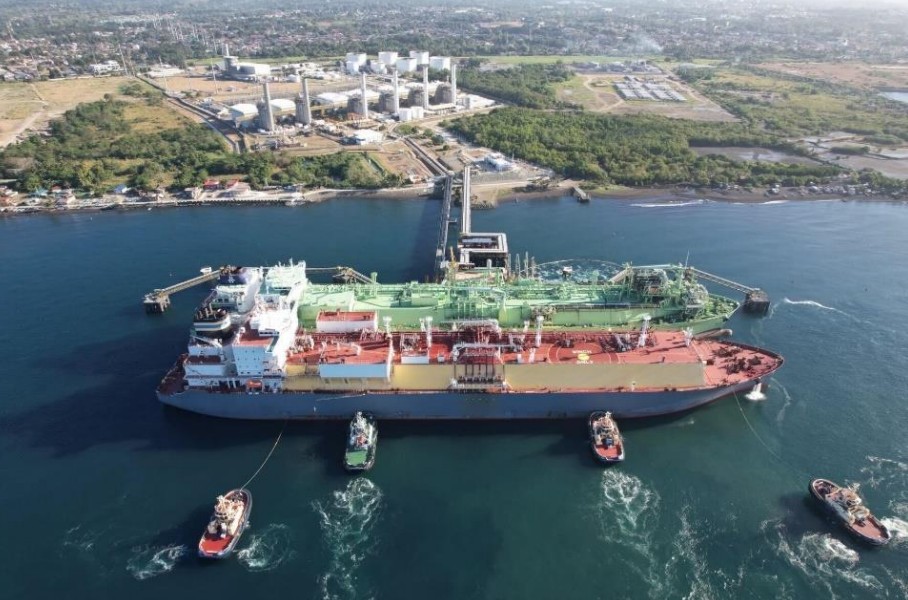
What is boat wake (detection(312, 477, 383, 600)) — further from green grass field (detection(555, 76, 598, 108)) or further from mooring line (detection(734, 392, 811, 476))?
green grass field (detection(555, 76, 598, 108))

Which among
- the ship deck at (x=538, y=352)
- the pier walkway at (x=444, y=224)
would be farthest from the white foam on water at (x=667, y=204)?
the ship deck at (x=538, y=352)

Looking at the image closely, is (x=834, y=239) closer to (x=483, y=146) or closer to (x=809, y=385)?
(x=809, y=385)

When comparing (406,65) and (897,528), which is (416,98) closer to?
(406,65)

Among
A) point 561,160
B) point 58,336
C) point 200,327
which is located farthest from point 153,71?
point 200,327

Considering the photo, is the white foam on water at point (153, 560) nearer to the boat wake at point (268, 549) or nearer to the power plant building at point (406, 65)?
the boat wake at point (268, 549)

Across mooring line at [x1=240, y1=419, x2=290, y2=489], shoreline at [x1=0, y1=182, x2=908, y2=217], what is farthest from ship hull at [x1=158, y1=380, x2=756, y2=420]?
shoreline at [x1=0, y1=182, x2=908, y2=217]

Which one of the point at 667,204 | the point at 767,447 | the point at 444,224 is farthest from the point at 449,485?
the point at 667,204
